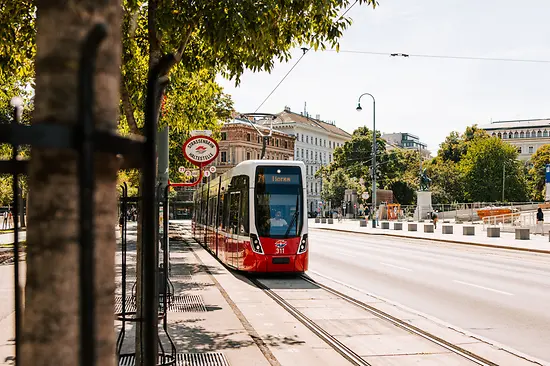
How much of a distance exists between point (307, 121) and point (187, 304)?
397 ft

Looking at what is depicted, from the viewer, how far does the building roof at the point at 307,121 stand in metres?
122

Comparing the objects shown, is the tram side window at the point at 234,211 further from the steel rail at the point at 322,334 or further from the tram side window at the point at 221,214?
the steel rail at the point at 322,334

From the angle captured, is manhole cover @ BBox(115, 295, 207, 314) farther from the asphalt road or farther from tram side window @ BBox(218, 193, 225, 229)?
tram side window @ BBox(218, 193, 225, 229)

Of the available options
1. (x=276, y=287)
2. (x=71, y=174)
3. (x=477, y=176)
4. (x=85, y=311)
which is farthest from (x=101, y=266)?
(x=477, y=176)

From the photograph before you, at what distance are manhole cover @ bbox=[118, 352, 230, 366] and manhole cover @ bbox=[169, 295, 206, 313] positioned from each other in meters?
3.30

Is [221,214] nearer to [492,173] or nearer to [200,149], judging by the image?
[200,149]

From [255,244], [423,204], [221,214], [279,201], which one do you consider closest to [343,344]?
[255,244]

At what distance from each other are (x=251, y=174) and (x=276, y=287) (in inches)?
131

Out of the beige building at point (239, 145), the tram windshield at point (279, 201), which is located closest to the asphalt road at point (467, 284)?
the tram windshield at point (279, 201)

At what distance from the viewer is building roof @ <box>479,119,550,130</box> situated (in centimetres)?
15538

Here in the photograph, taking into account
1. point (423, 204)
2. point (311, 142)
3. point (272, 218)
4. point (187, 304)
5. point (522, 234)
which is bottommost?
point (187, 304)

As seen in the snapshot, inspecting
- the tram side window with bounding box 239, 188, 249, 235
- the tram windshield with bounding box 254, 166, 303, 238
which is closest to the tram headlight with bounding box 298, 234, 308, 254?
the tram windshield with bounding box 254, 166, 303, 238

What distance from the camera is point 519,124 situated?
159000 mm

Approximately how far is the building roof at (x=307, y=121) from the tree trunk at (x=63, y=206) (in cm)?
11961
